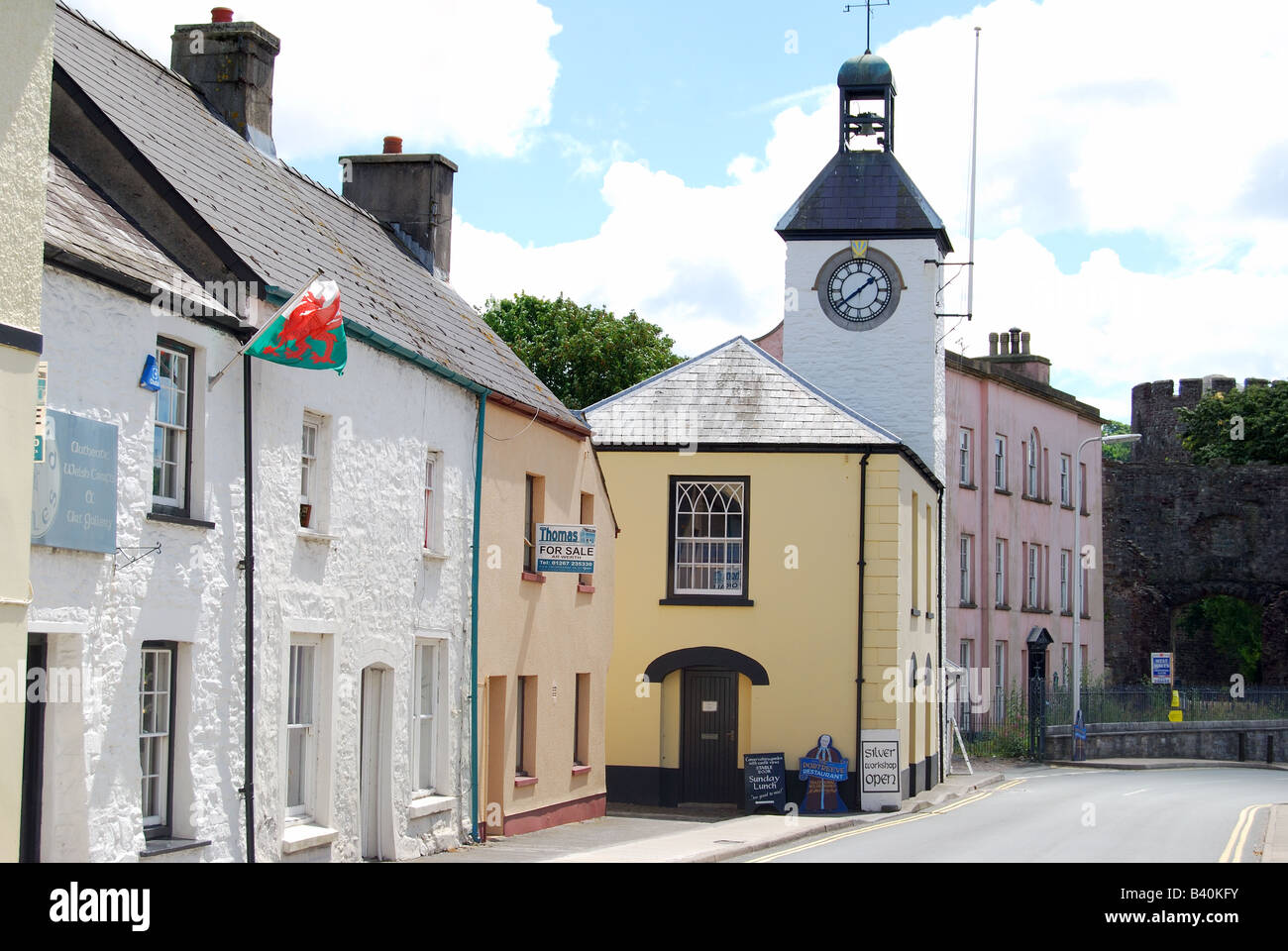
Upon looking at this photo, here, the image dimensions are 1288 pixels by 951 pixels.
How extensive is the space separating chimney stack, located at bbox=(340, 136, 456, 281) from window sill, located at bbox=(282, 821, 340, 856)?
10398mm

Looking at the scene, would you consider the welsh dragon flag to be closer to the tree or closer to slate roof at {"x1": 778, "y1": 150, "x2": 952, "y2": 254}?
slate roof at {"x1": 778, "y1": 150, "x2": 952, "y2": 254}

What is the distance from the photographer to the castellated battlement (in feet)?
229

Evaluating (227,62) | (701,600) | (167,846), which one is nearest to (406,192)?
(227,62)

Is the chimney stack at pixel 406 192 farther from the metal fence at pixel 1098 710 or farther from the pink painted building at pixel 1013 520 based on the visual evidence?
the pink painted building at pixel 1013 520

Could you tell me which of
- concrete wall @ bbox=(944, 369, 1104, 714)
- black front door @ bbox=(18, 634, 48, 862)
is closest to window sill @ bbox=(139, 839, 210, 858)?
black front door @ bbox=(18, 634, 48, 862)

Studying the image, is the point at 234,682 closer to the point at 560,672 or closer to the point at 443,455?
the point at 443,455

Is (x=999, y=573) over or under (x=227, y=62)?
under

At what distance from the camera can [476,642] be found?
19.4 m

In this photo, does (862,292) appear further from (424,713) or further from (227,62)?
(424,713)

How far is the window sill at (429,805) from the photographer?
676 inches

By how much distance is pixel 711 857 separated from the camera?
719 inches

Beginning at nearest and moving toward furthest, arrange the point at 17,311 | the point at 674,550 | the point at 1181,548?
the point at 17,311 < the point at 674,550 < the point at 1181,548

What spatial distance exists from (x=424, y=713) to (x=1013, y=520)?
1272 inches
